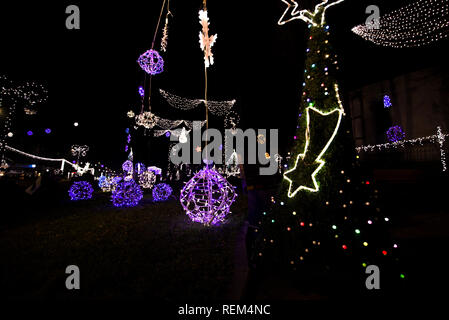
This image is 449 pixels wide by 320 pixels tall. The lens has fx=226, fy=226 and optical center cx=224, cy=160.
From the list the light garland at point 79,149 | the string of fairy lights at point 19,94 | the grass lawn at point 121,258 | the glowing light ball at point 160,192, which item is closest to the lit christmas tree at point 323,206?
the grass lawn at point 121,258

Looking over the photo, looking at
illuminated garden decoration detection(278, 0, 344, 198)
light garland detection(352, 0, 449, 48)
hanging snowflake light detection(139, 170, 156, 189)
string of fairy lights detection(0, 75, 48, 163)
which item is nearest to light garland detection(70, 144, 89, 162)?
string of fairy lights detection(0, 75, 48, 163)

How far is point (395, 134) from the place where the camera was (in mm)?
10398

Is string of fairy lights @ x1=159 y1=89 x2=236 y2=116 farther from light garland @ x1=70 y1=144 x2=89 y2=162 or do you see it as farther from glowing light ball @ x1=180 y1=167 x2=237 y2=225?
light garland @ x1=70 y1=144 x2=89 y2=162

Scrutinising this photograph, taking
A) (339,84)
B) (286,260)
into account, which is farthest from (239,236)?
(339,84)

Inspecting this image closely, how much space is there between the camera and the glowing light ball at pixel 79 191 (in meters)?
9.73

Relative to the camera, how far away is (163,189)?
31.3 ft

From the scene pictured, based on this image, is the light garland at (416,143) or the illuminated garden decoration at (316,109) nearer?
the illuminated garden decoration at (316,109)

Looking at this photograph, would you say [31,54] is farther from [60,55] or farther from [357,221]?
[357,221]

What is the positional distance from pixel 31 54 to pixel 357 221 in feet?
31.5

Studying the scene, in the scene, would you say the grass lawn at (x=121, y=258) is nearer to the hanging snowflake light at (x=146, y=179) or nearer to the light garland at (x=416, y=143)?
the hanging snowflake light at (x=146, y=179)

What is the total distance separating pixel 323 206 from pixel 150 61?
463cm

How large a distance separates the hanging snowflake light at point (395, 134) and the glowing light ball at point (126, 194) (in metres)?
11.3

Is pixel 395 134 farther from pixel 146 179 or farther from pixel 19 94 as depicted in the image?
pixel 19 94

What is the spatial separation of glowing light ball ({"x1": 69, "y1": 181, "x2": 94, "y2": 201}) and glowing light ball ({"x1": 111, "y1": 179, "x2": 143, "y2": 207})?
2.87 meters
